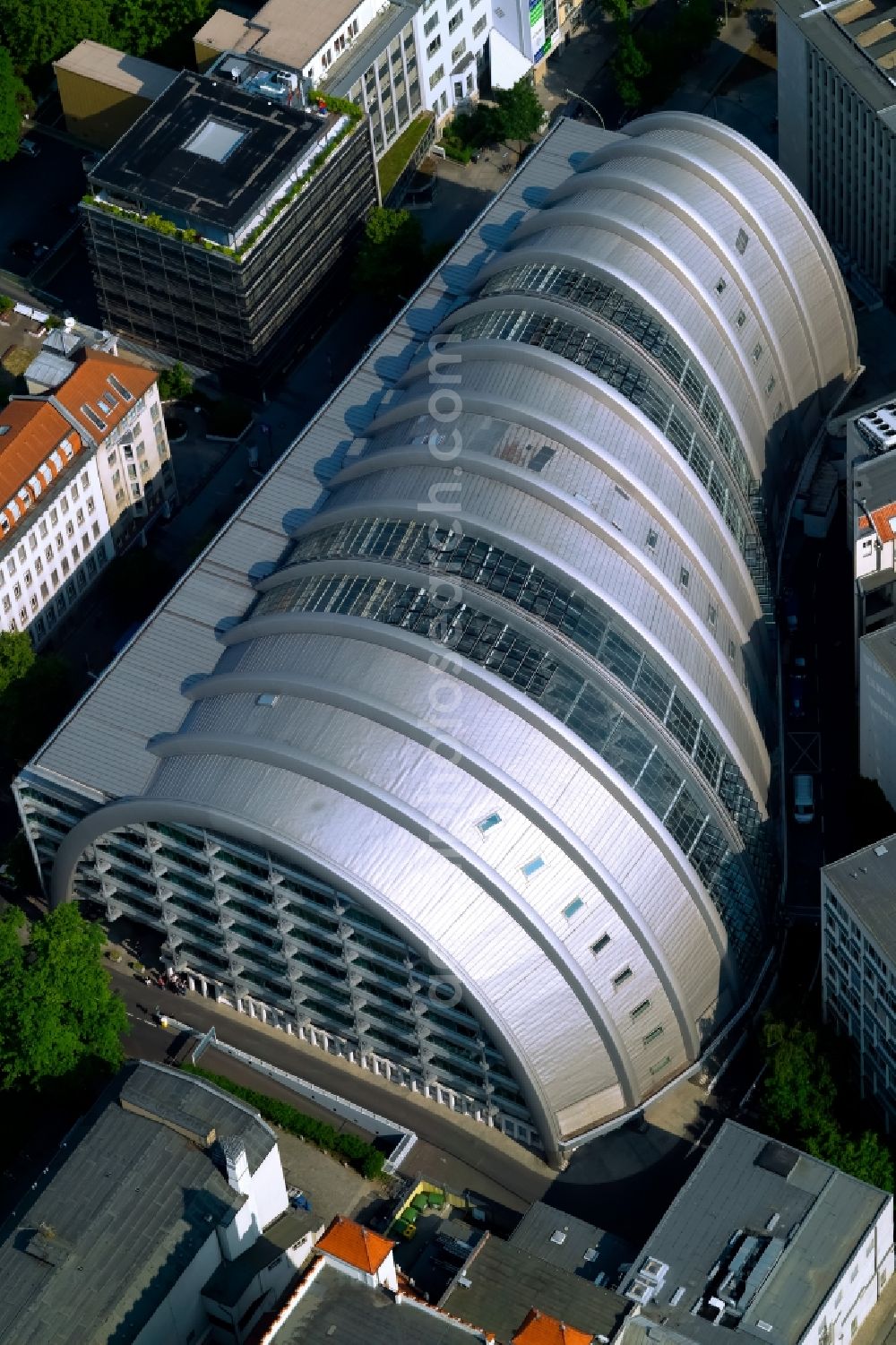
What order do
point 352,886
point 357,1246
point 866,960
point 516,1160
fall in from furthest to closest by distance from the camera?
point 516,1160
point 866,960
point 352,886
point 357,1246

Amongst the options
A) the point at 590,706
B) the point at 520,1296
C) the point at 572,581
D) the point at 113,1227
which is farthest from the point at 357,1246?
the point at 572,581

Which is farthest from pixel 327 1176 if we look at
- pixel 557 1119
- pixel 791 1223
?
pixel 791 1223

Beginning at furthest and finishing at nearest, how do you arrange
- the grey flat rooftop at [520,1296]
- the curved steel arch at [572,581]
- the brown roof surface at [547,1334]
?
the curved steel arch at [572,581], the grey flat rooftop at [520,1296], the brown roof surface at [547,1334]

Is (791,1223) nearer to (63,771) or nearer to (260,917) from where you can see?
(260,917)

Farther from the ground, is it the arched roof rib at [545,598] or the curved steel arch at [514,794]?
the arched roof rib at [545,598]

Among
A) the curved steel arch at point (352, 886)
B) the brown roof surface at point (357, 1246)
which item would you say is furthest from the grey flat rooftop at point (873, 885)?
the brown roof surface at point (357, 1246)

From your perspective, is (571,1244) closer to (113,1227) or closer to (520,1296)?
(520,1296)

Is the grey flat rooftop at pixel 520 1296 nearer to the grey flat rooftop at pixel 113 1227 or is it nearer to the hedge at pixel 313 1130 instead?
the hedge at pixel 313 1130
